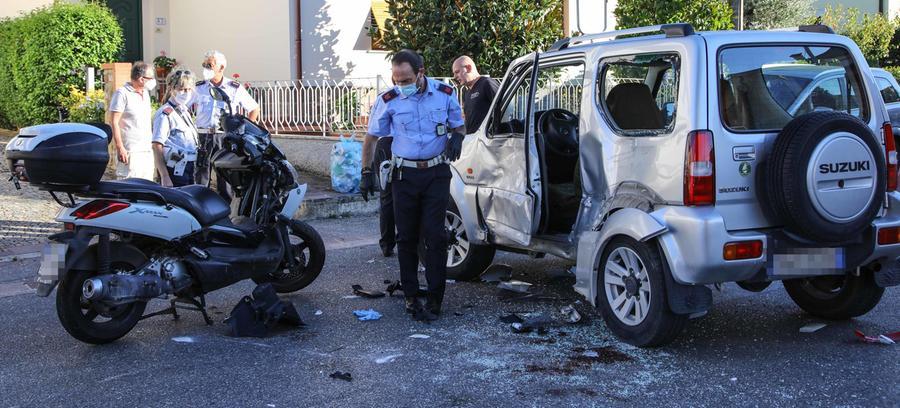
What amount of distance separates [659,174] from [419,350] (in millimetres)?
1669

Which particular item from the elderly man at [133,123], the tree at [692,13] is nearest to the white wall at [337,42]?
the tree at [692,13]

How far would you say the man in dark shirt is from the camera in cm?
870

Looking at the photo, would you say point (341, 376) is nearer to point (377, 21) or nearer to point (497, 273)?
point (497, 273)

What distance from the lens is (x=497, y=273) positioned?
770 centimetres

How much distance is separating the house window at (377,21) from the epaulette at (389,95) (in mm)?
9400

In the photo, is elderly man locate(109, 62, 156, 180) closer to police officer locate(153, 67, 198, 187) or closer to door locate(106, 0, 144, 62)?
police officer locate(153, 67, 198, 187)

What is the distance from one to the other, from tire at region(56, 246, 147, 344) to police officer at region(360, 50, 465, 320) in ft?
5.49

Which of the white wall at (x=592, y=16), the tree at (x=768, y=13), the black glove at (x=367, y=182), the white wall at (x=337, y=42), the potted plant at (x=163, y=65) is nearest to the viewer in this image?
the black glove at (x=367, y=182)

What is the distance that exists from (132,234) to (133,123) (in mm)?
2962

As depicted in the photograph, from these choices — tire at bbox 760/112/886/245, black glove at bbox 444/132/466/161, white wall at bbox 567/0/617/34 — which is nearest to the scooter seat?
black glove at bbox 444/132/466/161

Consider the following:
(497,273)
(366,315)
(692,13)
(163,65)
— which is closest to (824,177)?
(366,315)

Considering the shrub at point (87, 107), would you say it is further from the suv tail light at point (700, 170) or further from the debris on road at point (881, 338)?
the debris on road at point (881, 338)

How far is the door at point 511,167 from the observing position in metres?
6.38

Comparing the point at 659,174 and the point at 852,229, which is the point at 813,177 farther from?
the point at 659,174
